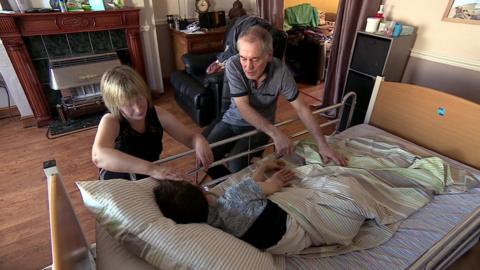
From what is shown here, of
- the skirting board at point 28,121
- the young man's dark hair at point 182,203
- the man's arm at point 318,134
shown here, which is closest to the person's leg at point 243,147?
the man's arm at point 318,134

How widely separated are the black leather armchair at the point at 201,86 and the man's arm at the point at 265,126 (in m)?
0.92

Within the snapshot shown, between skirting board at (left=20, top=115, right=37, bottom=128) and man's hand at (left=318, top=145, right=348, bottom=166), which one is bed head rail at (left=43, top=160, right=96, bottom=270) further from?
skirting board at (left=20, top=115, right=37, bottom=128)

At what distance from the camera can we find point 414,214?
117 centimetres

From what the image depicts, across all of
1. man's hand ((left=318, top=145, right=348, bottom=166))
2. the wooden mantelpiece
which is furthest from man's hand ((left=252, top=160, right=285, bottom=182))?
the wooden mantelpiece

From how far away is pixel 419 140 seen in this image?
1624 millimetres

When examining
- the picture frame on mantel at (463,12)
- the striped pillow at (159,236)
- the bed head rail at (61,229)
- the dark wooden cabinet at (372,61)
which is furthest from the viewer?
the dark wooden cabinet at (372,61)

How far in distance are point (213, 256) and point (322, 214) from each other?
50 cm

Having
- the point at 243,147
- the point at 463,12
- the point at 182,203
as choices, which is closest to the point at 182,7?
the point at 243,147

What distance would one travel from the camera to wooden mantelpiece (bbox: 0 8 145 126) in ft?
7.93

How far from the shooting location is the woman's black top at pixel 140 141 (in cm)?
117

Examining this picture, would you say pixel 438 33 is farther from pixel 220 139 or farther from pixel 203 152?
pixel 203 152

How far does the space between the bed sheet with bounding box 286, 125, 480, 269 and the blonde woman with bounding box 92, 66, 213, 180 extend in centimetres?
64

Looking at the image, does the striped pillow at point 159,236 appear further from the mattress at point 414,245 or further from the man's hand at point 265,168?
the man's hand at point 265,168

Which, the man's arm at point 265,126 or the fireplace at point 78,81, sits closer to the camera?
the man's arm at point 265,126
